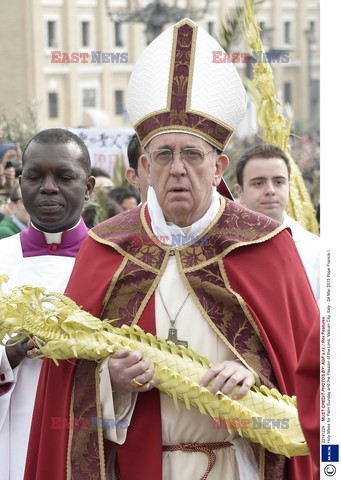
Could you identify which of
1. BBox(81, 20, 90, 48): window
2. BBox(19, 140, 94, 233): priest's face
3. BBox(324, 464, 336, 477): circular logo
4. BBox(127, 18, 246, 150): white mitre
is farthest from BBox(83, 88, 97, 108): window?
BBox(324, 464, 336, 477): circular logo

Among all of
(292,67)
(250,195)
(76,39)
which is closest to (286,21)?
(292,67)

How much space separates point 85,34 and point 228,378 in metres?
54.0

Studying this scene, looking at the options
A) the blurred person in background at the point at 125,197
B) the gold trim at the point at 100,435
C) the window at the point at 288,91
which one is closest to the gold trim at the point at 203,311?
the gold trim at the point at 100,435

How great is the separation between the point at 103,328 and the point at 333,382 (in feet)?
4.65

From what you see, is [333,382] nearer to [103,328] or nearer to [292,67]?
[103,328]

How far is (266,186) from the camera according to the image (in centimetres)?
751

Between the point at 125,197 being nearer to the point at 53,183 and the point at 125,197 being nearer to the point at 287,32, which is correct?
the point at 53,183

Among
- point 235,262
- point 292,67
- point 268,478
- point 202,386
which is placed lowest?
point 268,478

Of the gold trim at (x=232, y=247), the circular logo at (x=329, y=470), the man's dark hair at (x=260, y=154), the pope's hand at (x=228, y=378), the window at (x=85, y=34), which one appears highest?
the window at (x=85, y=34)

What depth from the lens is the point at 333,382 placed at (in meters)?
3.71

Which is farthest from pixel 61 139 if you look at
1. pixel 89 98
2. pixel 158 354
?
pixel 89 98

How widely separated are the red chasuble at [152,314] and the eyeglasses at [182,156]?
0.87 ft

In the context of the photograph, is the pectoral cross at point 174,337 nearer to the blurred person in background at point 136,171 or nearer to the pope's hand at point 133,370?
the pope's hand at point 133,370

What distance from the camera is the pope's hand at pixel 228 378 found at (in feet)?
15.6
